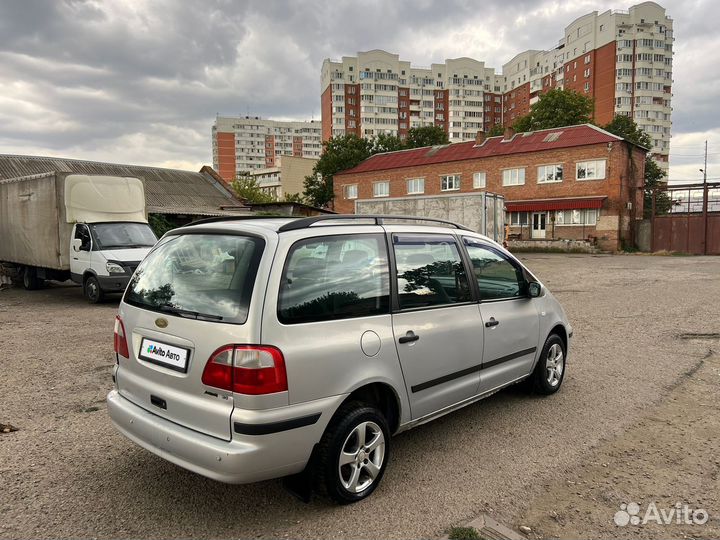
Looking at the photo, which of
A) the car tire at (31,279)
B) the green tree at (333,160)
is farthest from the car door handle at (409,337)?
the green tree at (333,160)

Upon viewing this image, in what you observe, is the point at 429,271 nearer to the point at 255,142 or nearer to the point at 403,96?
the point at 403,96

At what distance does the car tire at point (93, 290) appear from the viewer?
37.1ft

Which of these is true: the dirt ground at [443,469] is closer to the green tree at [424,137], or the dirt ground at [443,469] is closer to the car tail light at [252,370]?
the car tail light at [252,370]

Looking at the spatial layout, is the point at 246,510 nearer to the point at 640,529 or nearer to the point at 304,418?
the point at 304,418

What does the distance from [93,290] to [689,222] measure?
112 feet

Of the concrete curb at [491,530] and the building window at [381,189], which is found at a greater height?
the building window at [381,189]

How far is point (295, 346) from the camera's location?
269cm

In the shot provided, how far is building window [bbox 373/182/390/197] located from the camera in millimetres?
46656

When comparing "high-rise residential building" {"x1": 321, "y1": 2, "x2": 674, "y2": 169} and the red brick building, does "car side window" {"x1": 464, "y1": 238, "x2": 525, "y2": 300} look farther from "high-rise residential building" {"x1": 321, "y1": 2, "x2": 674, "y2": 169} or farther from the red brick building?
"high-rise residential building" {"x1": 321, "y1": 2, "x2": 674, "y2": 169}

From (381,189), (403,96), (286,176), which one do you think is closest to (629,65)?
(403,96)

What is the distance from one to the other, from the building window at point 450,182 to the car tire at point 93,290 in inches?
1344

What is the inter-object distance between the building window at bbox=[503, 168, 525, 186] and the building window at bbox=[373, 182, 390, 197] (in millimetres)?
11642

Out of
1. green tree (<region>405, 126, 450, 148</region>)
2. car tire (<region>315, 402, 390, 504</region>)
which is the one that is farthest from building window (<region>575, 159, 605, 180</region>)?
car tire (<region>315, 402, 390, 504</region>)

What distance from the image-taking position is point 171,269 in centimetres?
321
